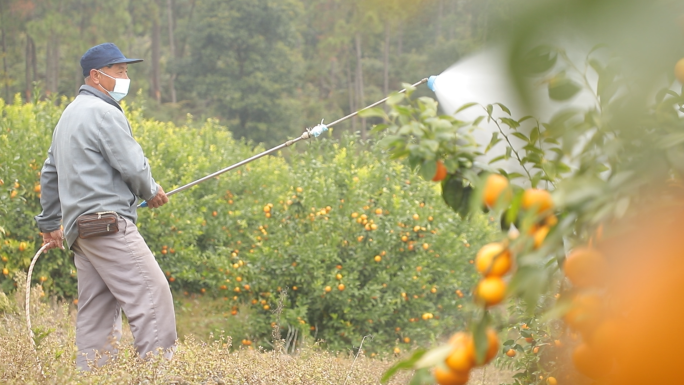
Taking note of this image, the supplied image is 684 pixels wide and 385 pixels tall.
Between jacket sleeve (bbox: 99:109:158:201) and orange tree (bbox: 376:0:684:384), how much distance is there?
2336mm

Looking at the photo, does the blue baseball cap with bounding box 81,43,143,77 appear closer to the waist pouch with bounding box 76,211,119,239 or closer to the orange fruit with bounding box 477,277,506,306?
the waist pouch with bounding box 76,211,119,239

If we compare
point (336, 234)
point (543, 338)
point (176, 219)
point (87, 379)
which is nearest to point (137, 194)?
point (87, 379)

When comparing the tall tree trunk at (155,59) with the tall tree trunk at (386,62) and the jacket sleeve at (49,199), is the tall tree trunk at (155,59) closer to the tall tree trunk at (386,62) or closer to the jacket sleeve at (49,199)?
the tall tree trunk at (386,62)

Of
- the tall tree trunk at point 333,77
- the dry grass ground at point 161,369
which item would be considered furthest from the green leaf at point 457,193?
the tall tree trunk at point 333,77

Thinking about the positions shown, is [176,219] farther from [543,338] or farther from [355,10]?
[355,10]

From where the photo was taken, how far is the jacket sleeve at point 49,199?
10.8 feet

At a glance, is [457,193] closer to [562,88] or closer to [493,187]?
[493,187]

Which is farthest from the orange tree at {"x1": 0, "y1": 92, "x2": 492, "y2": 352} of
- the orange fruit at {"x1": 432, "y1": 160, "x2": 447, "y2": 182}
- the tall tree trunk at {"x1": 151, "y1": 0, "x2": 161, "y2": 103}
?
the tall tree trunk at {"x1": 151, "y1": 0, "x2": 161, "y2": 103}

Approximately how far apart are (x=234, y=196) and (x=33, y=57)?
59.3 feet

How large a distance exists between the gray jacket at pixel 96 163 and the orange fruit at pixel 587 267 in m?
2.52

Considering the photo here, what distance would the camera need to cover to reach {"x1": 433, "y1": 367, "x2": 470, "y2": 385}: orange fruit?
85 centimetres

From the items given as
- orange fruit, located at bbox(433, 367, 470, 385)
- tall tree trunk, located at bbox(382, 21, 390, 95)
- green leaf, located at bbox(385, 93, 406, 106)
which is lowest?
tall tree trunk, located at bbox(382, 21, 390, 95)

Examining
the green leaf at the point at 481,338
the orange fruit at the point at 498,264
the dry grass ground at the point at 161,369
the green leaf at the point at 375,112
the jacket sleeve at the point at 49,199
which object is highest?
the green leaf at the point at 375,112

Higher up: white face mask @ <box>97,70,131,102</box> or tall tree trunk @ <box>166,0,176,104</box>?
white face mask @ <box>97,70,131,102</box>
